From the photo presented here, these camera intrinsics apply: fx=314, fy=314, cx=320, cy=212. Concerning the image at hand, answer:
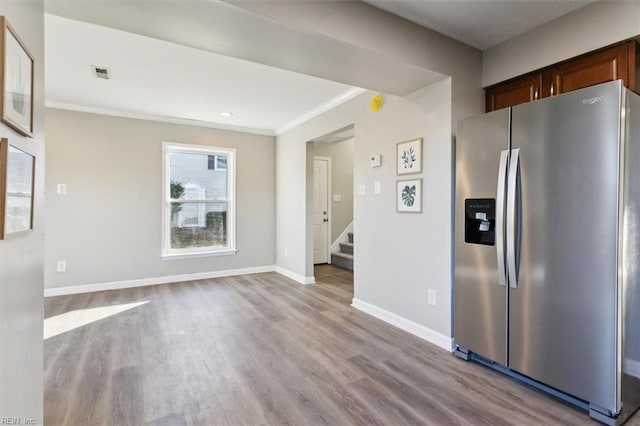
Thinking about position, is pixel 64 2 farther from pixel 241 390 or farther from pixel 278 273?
pixel 278 273

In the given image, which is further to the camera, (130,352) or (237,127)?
(237,127)

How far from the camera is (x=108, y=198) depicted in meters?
4.33

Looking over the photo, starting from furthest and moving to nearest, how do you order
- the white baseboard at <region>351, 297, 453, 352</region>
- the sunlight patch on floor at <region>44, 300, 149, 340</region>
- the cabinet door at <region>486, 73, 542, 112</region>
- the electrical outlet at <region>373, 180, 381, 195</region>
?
1. the electrical outlet at <region>373, 180, 381, 195</region>
2. the sunlight patch on floor at <region>44, 300, 149, 340</region>
3. the white baseboard at <region>351, 297, 453, 352</region>
4. the cabinet door at <region>486, 73, 542, 112</region>

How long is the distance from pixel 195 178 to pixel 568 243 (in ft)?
15.5

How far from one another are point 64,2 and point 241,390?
235 centimetres

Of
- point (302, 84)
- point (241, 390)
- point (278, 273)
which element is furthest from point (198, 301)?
point (302, 84)

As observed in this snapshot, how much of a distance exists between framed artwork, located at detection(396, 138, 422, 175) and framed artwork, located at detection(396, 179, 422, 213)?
0.10 meters

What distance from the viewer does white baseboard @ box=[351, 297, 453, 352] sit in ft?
8.50

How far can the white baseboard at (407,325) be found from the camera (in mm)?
2590

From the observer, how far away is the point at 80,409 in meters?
1.78

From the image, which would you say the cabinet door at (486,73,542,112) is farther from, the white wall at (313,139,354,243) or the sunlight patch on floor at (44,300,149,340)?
the sunlight patch on floor at (44,300,149,340)

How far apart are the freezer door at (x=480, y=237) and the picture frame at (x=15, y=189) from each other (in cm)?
242

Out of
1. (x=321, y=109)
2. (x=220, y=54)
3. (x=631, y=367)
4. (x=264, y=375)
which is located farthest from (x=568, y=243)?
(x=321, y=109)

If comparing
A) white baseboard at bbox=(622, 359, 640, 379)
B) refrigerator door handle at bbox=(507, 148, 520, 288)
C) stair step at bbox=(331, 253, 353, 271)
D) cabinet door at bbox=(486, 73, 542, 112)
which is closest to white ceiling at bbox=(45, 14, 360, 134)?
cabinet door at bbox=(486, 73, 542, 112)
